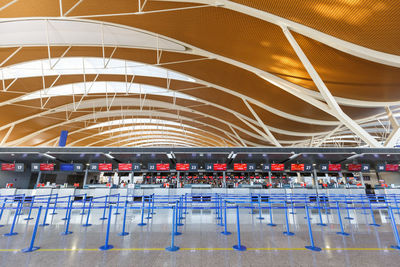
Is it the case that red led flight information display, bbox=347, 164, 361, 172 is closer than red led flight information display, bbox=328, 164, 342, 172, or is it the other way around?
red led flight information display, bbox=328, 164, 342, 172

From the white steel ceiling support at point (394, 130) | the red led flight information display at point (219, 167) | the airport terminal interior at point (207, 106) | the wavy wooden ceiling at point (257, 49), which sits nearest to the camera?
the airport terminal interior at point (207, 106)

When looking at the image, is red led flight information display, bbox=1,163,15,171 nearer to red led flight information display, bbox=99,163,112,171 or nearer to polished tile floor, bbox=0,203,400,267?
red led flight information display, bbox=99,163,112,171

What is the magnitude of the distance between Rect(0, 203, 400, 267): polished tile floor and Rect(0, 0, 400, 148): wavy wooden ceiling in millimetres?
7612

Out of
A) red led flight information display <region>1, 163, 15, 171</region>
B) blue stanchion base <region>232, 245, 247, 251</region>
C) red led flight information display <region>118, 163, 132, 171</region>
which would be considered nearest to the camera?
blue stanchion base <region>232, 245, 247, 251</region>

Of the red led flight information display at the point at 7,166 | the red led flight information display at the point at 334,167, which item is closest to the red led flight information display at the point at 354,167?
the red led flight information display at the point at 334,167

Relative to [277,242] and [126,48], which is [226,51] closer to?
[126,48]

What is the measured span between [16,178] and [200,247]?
2926 centimetres

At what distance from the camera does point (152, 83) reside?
22.6 m

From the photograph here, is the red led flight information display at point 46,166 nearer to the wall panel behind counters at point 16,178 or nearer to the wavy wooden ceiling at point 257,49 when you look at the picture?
the wall panel behind counters at point 16,178

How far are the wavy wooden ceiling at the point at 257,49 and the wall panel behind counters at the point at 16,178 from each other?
7999 millimetres

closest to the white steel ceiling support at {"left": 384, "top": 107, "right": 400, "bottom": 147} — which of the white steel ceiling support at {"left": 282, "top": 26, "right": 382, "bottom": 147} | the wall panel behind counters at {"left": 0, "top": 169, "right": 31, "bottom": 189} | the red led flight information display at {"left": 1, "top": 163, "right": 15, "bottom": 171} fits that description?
the white steel ceiling support at {"left": 282, "top": 26, "right": 382, "bottom": 147}

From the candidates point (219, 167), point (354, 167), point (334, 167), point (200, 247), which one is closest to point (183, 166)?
point (219, 167)

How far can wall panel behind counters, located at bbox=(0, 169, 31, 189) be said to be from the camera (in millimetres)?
24516

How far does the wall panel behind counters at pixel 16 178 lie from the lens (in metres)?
24.5
